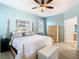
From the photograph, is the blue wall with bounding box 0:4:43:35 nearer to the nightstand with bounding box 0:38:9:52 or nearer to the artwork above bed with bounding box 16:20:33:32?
the artwork above bed with bounding box 16:20:33:32

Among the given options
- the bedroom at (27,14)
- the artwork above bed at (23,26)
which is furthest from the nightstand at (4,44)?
the artwork above bed at (23,26)

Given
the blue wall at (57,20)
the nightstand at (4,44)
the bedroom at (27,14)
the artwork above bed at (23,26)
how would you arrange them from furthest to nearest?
the blue wall at (57,20)
the artwork above bed at (23,26)
the bedroom at (27,14)
the nightstand at (4,44)

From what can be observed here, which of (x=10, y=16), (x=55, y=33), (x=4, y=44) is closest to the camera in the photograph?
(x=4, y=44)

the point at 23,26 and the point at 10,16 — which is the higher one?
the point at 10,16

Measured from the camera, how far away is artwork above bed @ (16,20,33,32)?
19.5 feet

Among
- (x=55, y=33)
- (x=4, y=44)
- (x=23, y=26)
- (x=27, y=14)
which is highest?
(x=27, y=14)

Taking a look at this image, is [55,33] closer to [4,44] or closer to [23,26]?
[23,26]

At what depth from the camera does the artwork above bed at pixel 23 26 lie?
19.5 feet

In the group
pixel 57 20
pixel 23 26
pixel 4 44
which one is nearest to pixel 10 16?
pixel 23 26

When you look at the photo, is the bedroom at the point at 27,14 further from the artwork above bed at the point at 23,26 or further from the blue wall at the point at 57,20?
the artwork above bed at the point at 23,26

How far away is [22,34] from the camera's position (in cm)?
549

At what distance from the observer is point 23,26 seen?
20.6 feet

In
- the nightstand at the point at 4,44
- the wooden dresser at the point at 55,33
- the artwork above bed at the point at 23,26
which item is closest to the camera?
the nightstand at the point at 4,44

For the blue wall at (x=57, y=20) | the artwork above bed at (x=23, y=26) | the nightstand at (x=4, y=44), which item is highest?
the blue wall at (x=57, y=20)
